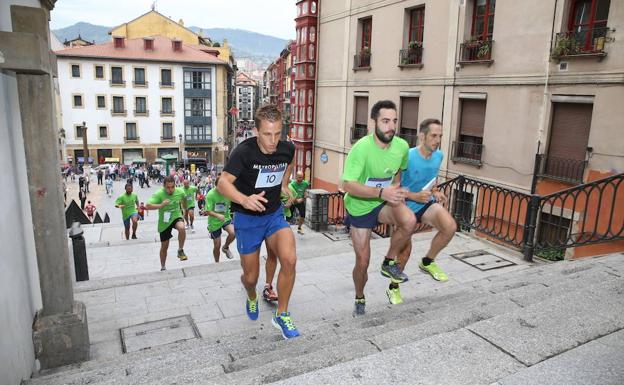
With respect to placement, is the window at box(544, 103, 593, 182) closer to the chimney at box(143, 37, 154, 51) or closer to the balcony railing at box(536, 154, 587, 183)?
the balcony railing at box(536, 154, 587, 183)

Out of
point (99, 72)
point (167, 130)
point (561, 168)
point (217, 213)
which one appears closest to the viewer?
point (217, 213)

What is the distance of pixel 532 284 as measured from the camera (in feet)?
16.1

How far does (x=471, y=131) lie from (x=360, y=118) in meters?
6.40

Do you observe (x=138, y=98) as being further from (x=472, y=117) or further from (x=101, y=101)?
(x=472, y=117)

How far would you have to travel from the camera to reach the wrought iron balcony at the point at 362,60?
64.6 feet

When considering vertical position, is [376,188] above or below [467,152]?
above

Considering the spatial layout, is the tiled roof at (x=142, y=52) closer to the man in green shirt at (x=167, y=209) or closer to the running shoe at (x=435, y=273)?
the man in green shirt at (x=167, y=209)

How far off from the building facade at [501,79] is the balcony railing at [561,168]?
0.09ft

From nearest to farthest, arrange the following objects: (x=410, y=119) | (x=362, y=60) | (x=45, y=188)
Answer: (x=45, y=188) < (x=410, y=119) < (x=362, y=60)

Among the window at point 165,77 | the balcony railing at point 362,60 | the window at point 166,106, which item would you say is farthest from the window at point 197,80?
the balcony railing at point 362,60

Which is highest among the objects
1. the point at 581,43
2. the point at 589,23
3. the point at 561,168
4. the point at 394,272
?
the point at 589,23

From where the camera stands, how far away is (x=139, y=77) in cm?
4656

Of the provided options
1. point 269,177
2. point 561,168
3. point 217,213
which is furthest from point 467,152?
point 269,177

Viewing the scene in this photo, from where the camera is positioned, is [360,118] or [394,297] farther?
[360,118]
